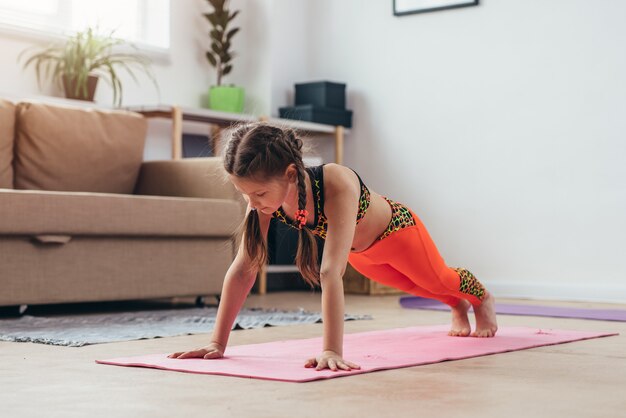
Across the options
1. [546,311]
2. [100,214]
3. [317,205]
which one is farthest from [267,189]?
[546,311]

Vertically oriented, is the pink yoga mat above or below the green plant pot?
below

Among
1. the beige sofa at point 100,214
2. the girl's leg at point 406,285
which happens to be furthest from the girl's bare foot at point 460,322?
the beige sofa at point 100,214

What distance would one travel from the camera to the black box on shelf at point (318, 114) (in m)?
5.03

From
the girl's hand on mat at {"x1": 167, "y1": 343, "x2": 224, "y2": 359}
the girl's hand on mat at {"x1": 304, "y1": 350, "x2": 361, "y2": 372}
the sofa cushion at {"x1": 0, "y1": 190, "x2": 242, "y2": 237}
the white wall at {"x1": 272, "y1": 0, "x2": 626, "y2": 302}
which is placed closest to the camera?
the girl's hand on mat at {"x1": 304, "y1": 350, "x2": 361, "y2": 372}

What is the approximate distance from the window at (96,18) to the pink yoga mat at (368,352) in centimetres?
243

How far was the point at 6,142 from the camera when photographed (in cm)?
367

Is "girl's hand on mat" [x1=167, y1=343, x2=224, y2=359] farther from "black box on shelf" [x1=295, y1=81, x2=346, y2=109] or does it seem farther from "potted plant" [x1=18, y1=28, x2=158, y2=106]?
"black box on shelf" [x1=295, y1=81, x2=346, y2=109]

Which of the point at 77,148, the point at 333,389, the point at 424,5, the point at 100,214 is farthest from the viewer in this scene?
the point at 424,5

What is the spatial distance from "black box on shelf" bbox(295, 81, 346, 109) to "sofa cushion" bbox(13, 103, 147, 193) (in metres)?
1.30

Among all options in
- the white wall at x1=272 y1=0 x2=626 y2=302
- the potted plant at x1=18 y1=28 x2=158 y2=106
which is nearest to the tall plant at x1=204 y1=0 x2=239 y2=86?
the white wall at x1=272 y1=0 x2=626 y2=302

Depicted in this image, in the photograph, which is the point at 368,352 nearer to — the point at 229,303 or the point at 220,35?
the point at 229,303

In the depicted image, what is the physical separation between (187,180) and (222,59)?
1.26 m

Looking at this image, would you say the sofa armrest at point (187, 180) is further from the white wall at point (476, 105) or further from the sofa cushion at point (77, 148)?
the white wall at point (476, 105)

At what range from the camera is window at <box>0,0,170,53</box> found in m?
4.21
